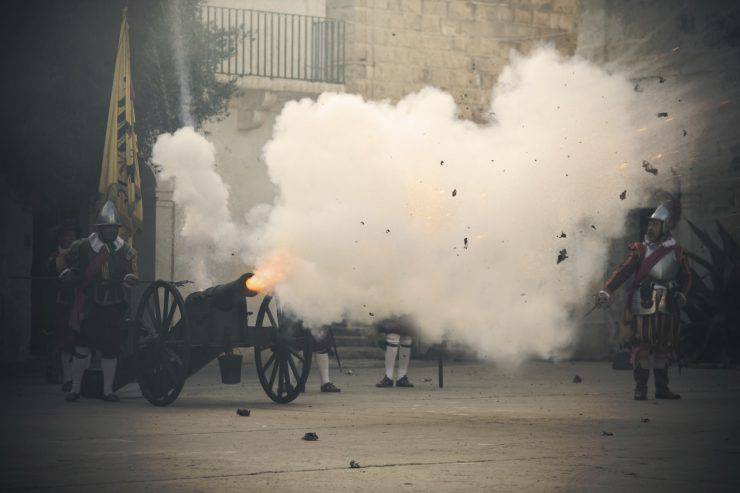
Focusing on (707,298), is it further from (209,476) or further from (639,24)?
(209,476)

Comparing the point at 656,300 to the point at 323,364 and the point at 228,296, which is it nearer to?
the point at 323,364

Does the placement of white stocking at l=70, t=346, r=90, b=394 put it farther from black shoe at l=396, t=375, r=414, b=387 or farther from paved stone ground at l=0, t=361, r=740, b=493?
black shoe at l=396, t=375, r=414, b=387

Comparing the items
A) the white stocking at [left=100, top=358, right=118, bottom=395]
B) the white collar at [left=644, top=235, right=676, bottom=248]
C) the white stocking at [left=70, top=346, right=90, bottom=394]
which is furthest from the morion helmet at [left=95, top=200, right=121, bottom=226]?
the white collar at [left=644, top=235, right=676, bottom=248]

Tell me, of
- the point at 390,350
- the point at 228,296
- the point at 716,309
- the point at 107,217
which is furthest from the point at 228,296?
the point at 716,309

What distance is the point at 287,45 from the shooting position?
78.7 feet

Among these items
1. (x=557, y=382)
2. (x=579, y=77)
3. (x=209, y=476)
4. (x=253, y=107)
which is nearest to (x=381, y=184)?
(x=579, y=77)

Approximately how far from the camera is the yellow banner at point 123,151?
1664cm

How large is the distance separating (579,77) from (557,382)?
4.04 meters

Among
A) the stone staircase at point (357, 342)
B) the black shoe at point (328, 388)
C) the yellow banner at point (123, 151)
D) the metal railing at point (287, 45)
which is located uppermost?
the metal railing at point (287, 45)

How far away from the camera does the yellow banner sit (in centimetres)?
1664

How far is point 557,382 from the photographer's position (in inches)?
669

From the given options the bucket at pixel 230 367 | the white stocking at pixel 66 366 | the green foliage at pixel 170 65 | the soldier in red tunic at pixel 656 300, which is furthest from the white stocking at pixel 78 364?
the green foliage at pixel 170 65

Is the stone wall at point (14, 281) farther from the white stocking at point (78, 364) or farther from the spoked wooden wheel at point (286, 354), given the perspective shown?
the spoked wooden wheel at point (286, 354)

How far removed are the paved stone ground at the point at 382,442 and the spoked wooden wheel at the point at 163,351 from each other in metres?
0.22
